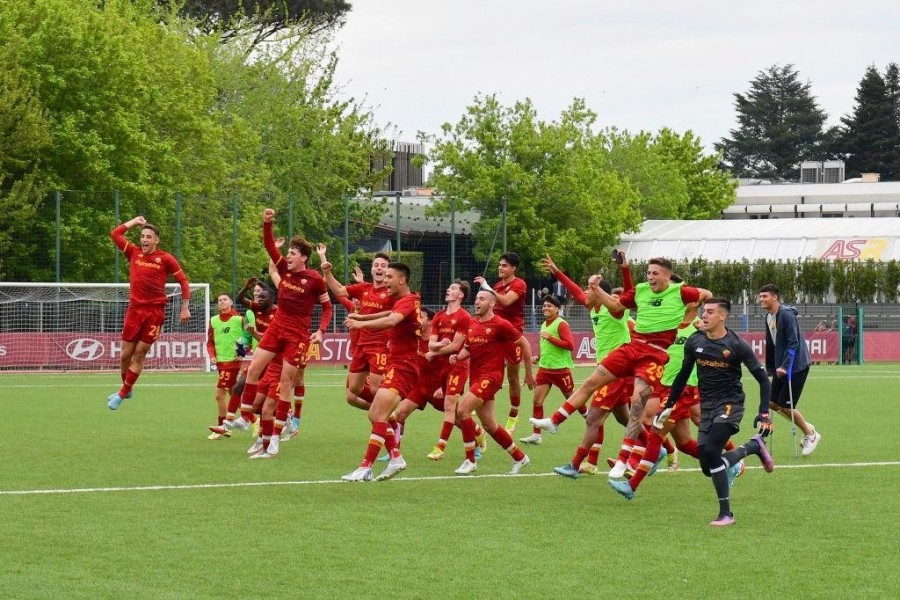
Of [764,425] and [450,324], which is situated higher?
[450,324]

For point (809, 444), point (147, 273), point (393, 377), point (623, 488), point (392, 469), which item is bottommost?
point (809, 444)

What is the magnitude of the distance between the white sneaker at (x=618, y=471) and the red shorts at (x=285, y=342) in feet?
13.7

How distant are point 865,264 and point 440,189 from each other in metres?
19.7

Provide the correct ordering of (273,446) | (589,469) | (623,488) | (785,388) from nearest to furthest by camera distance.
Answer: (623,488) → (589,469) → (273,446) → (785,388)

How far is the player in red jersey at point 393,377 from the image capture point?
1335cm

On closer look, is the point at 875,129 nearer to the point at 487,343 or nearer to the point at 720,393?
the point at 487,343

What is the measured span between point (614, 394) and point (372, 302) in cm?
293

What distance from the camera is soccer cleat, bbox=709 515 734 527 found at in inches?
434

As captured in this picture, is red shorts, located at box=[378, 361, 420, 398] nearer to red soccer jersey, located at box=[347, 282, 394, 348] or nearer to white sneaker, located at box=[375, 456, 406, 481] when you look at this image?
white sneaker, located at box=[375, 456, 406, 481]

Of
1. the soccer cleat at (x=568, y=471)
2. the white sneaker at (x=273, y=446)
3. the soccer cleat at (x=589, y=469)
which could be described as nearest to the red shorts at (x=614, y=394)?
the soccer cleat at (x=589, y=469)

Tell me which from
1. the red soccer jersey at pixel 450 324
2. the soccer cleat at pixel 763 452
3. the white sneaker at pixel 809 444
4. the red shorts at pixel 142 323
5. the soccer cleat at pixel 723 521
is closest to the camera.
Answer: the soccer cleat at pixel 723 521

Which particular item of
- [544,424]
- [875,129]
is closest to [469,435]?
[544,424]

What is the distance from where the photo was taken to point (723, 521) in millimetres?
11086

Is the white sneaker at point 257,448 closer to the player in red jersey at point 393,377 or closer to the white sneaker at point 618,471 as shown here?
the player in red jersey at point 393,377
